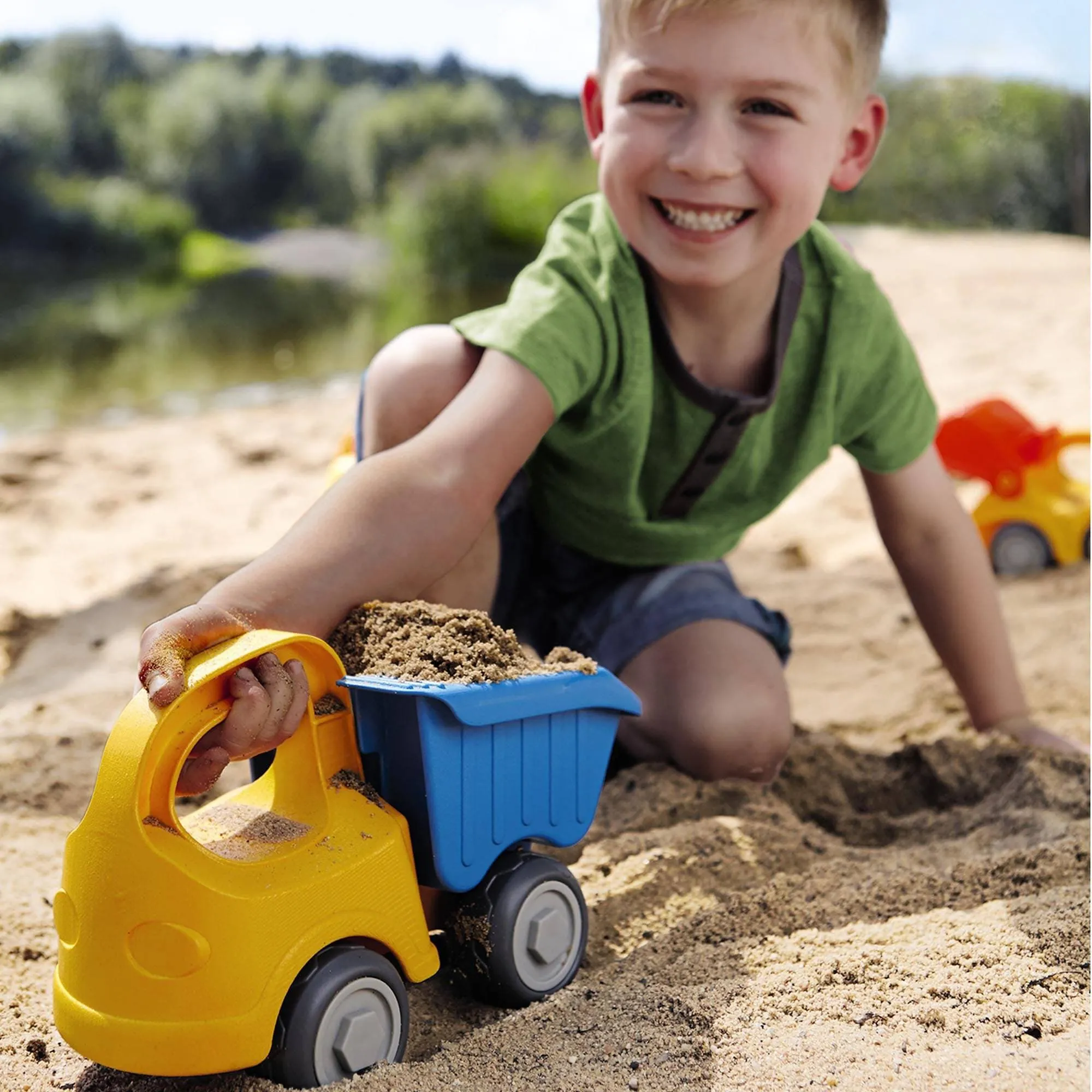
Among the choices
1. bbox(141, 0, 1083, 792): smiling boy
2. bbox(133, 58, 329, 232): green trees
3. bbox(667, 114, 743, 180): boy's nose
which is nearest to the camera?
bbox(141, 0, 1083, 792): smiling boy

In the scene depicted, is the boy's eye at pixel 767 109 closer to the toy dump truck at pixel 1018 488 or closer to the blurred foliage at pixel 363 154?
the toy dump truck at pixel 1018 488

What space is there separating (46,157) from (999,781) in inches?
950

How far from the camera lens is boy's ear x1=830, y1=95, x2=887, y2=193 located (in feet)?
5.91

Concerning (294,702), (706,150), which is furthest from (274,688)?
(706,150)

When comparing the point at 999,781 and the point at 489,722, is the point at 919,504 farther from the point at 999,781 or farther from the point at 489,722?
the point at 489,722

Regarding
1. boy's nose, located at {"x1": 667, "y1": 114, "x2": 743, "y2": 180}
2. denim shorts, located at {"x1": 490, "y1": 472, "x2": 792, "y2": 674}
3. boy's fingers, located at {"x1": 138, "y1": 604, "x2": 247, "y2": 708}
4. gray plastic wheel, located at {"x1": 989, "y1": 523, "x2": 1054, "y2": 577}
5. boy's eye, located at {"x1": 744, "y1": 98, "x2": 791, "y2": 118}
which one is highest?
boy's eye, located at {"x1": 744, "y1": 98, "x2": 791, "y2": 118}

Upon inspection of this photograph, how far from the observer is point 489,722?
1079 millimetres

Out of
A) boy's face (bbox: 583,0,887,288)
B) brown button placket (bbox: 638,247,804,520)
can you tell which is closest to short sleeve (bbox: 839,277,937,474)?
brown button placket (bbox: 638,247,804,520)

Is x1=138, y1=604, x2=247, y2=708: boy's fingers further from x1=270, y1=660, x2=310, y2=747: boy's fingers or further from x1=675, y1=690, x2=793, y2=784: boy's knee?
x1=675, y1=690, x2=793, y2=784: boy's knee

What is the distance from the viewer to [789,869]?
4.78ft

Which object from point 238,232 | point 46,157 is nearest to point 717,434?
point 46,157

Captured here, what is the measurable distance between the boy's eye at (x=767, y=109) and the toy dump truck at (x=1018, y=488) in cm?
146

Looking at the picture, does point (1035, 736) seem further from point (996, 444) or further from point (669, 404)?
point (996, 444)

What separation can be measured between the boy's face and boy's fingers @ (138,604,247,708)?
873 millimetres
